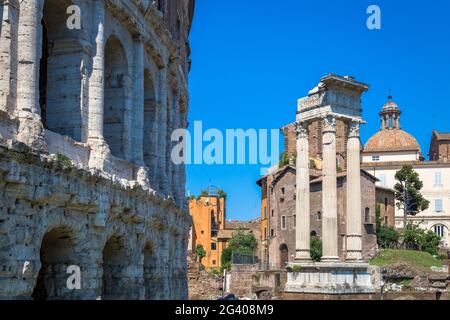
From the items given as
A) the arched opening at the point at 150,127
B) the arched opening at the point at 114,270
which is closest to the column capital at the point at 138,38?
the arched opening at the point at 150,127

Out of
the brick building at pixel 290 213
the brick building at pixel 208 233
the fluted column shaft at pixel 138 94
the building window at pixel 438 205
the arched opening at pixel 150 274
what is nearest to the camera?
the fluted column shaft at pixel 138 94

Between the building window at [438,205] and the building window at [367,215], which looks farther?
the building window at [438,205]

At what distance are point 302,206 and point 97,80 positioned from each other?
1492cm

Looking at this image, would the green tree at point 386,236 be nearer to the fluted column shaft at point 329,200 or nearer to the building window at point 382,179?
the building window at point 382,179

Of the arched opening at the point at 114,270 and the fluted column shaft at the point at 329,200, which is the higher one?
the fluted column shaft at the point at 329,200

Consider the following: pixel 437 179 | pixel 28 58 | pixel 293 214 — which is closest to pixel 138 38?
pixel 28 58

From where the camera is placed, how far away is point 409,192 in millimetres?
57875

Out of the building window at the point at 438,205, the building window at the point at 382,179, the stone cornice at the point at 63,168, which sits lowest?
the stone cornice at the point at 63,168

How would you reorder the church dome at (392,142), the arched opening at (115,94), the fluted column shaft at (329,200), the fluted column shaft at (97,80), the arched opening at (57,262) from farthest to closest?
the church dome at (392,142), the fluted column shaft at (329,200), the arched opening at (115,94), the fluted column shaft at (97,80), the arched opening at (57,262)

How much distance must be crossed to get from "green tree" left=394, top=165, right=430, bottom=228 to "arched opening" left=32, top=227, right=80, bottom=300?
4752 cm

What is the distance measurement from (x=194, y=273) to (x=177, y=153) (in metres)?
14.4

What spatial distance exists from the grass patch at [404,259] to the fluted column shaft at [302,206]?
1586cm

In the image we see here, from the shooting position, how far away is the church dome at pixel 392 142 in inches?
2677
